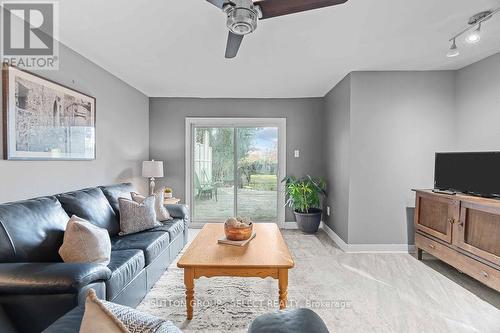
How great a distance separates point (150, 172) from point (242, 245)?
2.56m

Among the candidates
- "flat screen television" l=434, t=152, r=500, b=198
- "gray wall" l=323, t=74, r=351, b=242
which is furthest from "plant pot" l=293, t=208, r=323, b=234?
"flat screen television" l=434, t=152, r=500, b=198

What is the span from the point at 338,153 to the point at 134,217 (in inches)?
117

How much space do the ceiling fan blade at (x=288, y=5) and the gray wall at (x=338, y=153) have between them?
2.21 metres

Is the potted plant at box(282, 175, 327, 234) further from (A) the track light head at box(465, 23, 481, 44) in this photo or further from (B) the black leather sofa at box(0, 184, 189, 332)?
(A) the track light head at box(465, 23, 481, 44)

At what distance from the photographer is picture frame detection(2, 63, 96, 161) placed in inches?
81.8

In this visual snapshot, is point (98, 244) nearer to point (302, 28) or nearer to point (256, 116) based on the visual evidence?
point (302, 28)

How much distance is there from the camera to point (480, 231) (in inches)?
96.7

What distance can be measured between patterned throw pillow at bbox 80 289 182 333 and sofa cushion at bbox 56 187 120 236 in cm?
195

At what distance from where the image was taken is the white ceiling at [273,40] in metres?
2.05

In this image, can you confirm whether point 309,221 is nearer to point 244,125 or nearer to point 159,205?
point 244,125

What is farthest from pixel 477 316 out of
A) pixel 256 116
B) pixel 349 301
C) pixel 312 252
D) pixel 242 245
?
pixel 256 116

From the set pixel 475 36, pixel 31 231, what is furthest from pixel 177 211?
pixel 475 36

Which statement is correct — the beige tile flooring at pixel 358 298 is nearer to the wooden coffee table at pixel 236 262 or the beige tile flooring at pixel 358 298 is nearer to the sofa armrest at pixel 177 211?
the wooden coffee table at pixel 236 262

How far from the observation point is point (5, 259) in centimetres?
164
